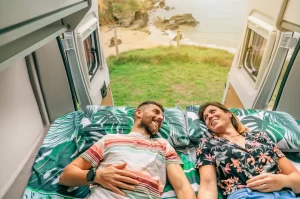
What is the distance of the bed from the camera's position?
4.33ft

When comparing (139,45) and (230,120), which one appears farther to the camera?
(139,45)


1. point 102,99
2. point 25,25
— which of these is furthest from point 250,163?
point 102,99

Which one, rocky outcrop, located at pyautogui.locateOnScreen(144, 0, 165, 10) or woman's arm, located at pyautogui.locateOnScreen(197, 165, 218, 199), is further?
rocky outcrop, located at pyautogui.locateOnScreen(144, 0, 165, 10)

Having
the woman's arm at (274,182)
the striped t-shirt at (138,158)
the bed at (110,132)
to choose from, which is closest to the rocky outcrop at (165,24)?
the bed at (110,132)

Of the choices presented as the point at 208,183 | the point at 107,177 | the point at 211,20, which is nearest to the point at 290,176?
the point at 208,183

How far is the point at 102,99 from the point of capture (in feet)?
9.09

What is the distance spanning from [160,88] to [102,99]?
1508 millimetres

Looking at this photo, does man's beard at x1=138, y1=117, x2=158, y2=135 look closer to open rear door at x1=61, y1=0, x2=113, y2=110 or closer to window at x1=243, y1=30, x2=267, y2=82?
open rear door at x1=61, y1=0, x2=113, y2=110

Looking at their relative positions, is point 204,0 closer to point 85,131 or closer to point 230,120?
point 230,120

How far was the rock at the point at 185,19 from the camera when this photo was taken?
452 centimetres

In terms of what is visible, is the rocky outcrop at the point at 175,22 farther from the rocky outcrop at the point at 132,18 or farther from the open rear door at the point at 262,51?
the open rear door at the point at 262,51

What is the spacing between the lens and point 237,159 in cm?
129

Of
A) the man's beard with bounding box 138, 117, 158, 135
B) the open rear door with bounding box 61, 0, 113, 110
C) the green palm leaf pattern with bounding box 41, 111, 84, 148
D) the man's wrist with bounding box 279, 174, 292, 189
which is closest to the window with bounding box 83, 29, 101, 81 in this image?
the open rear door with bounding box 61, 0, 113, 110

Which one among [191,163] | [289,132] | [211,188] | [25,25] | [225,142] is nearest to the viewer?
[25,25]
